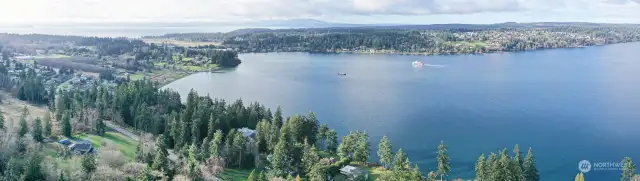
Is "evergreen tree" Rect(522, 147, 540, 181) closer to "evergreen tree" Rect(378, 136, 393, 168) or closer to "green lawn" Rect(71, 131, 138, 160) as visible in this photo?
"evergreen tree" Rect(378, 136, 393, 168)

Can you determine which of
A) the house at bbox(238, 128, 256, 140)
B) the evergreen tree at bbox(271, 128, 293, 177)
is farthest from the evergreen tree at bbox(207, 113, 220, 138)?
the evergreen tree at bbox(271, 128, 293, 177)

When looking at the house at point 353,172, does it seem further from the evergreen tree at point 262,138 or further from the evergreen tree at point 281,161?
the evergreen tree at point 262,138

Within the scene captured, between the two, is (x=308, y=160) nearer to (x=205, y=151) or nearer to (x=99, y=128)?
(x=205, y=151)

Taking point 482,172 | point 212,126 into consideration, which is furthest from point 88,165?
point 482,172

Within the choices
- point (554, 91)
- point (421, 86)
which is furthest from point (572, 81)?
point (421, 86)

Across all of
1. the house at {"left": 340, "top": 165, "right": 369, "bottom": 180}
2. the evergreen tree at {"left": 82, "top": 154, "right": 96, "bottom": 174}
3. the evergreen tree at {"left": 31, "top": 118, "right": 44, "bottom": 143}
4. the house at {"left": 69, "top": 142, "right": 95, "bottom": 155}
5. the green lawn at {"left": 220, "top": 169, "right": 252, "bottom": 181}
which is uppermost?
the evergreen tree at {"left": 31, "top": 118, "right": 44, "bottom": 143}

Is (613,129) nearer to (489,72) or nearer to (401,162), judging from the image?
(401,162)
